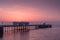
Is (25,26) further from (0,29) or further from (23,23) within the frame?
(0,29)

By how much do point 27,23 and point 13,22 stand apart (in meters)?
7.94

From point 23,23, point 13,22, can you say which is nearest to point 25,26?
point 23,23

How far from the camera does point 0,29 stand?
45.9 meters

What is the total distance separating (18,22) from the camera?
74.1m

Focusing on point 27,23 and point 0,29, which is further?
point 27,23

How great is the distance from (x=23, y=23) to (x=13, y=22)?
5310 mm

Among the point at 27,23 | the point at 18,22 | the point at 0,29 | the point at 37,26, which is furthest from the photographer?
the point at 37,26

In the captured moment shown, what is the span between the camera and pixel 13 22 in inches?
2997

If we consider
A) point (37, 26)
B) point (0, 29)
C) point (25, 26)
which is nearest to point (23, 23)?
point (25, 26)

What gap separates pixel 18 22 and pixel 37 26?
18949 mm

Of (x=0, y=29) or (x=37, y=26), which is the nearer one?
(x=0, y=29)

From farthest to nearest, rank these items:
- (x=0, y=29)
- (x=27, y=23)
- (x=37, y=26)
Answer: (x=37, y=26) < (x=27, y=23) < (x=0, y=29)

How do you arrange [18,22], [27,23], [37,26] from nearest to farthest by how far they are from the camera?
[18,22] → [27,23] → [37,26]

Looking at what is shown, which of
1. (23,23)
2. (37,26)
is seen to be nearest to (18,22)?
(23,23)
